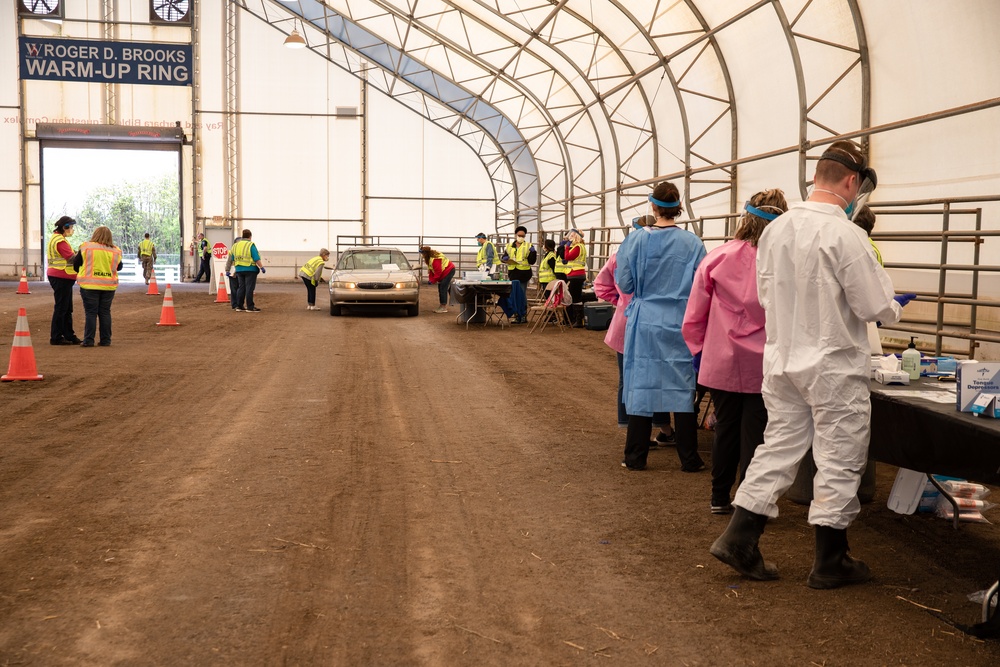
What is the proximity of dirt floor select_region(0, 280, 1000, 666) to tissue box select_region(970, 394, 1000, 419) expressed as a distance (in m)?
0.76

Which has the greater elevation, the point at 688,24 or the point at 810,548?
the point at 688,24

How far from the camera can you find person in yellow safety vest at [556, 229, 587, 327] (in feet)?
55.3

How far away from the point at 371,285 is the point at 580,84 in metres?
7.84

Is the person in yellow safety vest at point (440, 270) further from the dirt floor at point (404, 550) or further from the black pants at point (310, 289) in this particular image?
the dirt floor at point (404, 550)

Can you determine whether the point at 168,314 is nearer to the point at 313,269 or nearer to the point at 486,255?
the point at 313,269

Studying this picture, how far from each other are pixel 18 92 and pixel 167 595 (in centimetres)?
3275

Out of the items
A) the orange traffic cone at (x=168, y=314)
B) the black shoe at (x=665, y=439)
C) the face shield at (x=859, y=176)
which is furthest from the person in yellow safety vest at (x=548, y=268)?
the face shield at (x=859, y=176)

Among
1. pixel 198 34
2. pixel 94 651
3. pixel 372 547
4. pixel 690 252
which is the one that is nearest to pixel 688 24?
pixel 690 252

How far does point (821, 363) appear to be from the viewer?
374 cm

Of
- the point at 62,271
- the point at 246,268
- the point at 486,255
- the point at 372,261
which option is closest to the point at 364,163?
the point at 486,255

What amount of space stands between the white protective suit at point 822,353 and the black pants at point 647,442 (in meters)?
2.01

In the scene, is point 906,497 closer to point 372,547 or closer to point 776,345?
point 776,345

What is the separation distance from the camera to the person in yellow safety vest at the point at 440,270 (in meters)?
19.8

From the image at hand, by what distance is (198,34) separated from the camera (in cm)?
3231
